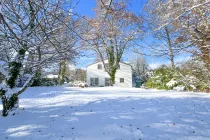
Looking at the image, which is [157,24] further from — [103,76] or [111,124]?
[103,76]

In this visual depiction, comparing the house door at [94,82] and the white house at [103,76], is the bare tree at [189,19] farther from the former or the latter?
the house door at [94,82]

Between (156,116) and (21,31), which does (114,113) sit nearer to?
(156,116)

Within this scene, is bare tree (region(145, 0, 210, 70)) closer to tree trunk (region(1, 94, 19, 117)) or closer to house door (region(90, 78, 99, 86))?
tree trunk (region(1, 94, 19, 117))

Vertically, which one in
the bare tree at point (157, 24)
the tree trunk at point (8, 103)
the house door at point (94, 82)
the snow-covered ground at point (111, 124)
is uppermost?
the bare tree at point (157, 24)

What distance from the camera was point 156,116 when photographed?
504 cm

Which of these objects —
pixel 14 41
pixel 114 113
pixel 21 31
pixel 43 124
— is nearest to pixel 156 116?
pixel 114 113

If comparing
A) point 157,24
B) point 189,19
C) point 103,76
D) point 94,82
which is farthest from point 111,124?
point 94,82

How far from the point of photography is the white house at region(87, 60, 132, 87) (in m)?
27.0

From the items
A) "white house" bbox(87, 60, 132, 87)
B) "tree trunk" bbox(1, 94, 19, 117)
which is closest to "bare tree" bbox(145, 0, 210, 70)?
"tree trunk" bbox(1, 94, 19, 117)

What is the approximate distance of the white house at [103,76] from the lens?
27.0 meters

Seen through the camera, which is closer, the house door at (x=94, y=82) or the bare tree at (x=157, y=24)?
the bare tree at (x=157, y=24)

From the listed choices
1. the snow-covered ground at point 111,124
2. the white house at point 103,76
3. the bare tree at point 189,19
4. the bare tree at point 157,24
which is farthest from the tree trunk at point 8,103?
the white house at point 103,76

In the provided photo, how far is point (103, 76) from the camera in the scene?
27094 mm

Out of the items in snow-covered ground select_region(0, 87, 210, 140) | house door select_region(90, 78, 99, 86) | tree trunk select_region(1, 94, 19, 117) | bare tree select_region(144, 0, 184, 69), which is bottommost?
snow-covered ground select_region(0, 87, 210, 140)
